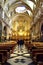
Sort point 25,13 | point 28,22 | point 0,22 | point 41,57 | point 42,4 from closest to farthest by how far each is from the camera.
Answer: point 41,57, point 42,4, point 0,22, point 25,13, point 28,22

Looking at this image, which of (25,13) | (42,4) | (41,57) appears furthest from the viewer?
(25,13)

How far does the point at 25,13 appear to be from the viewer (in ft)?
138

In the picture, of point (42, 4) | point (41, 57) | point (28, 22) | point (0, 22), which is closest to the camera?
point (41, 57)

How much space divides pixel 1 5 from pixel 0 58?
1923 cm

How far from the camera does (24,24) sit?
1825 inches

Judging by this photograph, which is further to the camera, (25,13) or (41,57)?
(25,13)

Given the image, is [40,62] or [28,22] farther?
[28,22]

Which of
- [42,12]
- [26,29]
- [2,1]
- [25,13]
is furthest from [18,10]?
[42,12]

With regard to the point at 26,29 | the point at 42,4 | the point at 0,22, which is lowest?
the point at 26,29

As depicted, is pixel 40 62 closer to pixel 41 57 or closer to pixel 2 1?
pixel 41 57

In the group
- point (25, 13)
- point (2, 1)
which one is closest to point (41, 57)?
point (2, 1)

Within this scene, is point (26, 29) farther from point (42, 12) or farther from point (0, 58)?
point (0, 58)

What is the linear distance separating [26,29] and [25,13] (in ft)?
18.4

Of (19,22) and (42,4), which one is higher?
(42,4)
